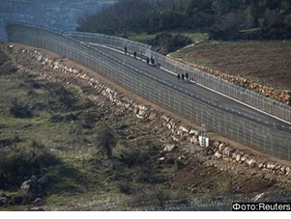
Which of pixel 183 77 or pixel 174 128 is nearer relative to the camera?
pixel 174 128

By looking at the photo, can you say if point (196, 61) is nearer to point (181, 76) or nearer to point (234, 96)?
point (181, 76)

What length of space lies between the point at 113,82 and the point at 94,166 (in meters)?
22.3

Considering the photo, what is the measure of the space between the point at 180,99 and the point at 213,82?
20.3 feet

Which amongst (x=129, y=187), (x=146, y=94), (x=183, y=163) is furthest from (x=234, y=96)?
(x=129, y=187)

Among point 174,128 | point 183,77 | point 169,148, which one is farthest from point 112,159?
point 183,77

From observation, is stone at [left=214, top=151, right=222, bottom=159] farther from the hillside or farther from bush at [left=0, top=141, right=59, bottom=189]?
bush at [left=0, top=141, right=59, bottom=189]

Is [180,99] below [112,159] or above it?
above

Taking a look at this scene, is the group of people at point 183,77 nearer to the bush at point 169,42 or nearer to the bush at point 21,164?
the bush at point 169,42

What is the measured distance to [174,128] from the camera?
56.1 meters

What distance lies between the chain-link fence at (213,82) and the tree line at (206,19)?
8.00m

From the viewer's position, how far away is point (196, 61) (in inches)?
2965

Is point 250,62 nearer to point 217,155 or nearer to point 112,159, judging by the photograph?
point 217,155

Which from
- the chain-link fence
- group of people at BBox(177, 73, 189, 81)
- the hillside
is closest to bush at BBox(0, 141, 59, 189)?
the hillside

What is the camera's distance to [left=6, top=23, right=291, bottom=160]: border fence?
47.4 meters
